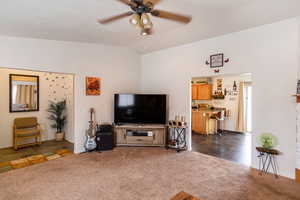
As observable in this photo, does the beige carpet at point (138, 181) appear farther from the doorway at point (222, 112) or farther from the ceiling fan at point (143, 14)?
the ceiling fan at point (143, 14)

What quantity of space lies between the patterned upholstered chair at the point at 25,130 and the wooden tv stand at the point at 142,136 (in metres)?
2.19

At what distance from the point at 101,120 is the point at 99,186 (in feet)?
7.16

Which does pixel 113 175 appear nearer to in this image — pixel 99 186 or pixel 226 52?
pixel 99 186

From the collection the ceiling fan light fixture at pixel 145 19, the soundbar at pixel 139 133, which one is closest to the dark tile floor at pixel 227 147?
the soundbar at pixel 139 133

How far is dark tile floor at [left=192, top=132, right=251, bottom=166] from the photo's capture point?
3.80m

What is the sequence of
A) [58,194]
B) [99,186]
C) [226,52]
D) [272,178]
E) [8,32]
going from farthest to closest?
[226,52] → [8,32] → [272,178] → [99,186] → [58,194]

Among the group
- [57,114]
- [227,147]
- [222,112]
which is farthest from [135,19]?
[222,112]

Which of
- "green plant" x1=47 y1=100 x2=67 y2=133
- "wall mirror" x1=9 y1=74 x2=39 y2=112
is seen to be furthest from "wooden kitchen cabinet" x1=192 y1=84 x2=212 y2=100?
"wall mirror" x1=9 y1=74 x2=39 y2=112

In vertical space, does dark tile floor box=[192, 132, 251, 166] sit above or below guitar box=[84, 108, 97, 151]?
below

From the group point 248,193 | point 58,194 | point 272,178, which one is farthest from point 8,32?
point 272,178

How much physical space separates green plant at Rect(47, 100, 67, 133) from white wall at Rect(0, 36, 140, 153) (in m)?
1.42

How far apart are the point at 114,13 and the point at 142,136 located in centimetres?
301

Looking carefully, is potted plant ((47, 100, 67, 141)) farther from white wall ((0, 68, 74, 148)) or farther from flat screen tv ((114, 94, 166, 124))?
flat screen tv ((114, 94, 166, 124))

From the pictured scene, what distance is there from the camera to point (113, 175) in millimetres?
2908
